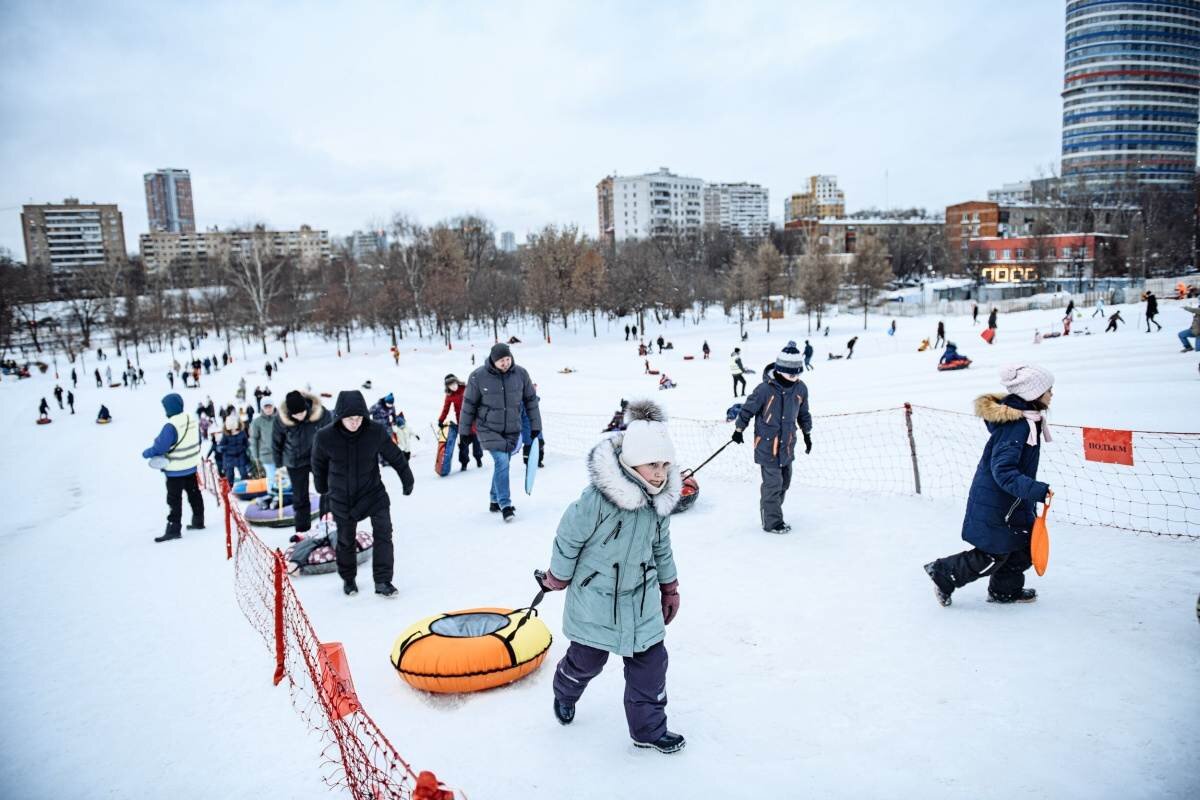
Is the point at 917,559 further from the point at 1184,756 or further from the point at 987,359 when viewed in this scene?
the point at 987,359

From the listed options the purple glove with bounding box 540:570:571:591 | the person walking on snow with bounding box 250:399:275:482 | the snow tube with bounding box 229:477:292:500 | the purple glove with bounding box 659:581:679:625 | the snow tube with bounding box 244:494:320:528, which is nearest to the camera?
the purple glove with bounding box 540:570:571:591

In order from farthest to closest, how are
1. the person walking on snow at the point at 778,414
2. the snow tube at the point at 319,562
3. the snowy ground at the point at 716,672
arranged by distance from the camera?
the person walking on snow at the point at 778,414, the snow tube at the point at 319,562, the snowy ground at the point at 716,672

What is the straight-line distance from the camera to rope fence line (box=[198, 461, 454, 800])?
306 centimetres

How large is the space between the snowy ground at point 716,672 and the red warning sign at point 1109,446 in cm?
82

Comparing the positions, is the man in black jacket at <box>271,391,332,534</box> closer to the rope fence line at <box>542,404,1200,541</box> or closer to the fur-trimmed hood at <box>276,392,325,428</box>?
the fur-trimmed hood at <box>276,392,325,428</box>

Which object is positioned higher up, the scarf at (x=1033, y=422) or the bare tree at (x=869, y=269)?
the bare tree at (x=869, y=269)

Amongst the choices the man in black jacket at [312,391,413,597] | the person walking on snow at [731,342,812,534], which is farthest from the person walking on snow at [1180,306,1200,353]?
the man in black jacket at [312,391,413,597]

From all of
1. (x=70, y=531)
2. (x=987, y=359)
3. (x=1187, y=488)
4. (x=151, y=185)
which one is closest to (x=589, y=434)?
(x=70, y=531)

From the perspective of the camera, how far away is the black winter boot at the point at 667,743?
3529mm

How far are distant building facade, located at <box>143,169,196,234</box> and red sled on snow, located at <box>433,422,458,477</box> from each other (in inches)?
8625

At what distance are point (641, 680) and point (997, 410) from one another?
3117 mm

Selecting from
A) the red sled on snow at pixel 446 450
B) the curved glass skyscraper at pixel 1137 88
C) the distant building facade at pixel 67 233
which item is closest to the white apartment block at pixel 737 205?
the curved glass skyscraper at pixel 1137 88

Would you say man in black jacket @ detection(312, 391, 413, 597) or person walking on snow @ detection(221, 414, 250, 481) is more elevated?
man in black jacket @ detection(312, 391, 413, 597)

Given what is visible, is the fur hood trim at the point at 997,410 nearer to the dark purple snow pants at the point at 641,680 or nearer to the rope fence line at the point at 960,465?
the rope fence line at the point at 960,465
